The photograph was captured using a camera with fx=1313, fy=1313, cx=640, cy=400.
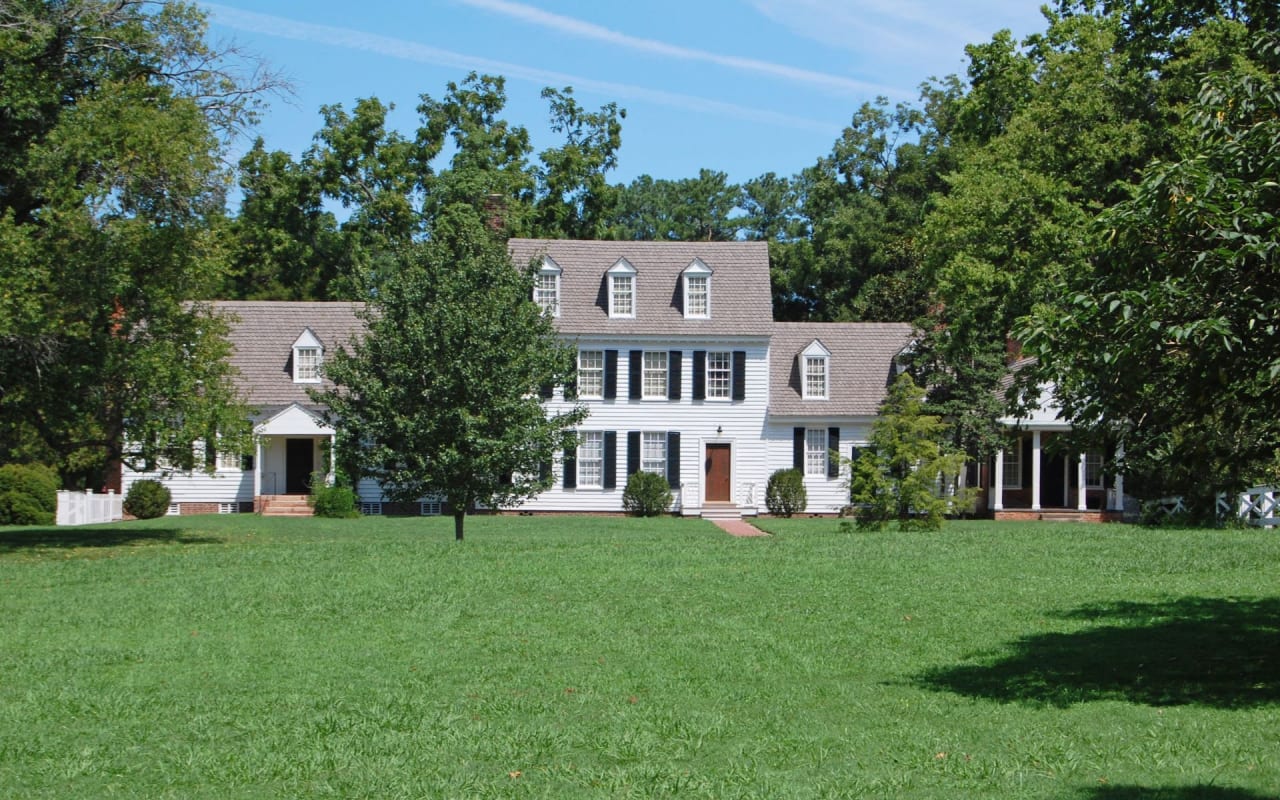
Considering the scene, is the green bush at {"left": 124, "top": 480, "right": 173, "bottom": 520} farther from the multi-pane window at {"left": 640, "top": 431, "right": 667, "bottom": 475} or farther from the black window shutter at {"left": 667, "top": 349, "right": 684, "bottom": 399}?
the black window shutter at {"left": 667, "top": 349, "right": 684, "bottom": 399}

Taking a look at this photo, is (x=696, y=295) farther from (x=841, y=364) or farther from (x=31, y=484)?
(x=31, y=484)

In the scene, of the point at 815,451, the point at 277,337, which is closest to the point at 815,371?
the point at 815,451

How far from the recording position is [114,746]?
9.28m

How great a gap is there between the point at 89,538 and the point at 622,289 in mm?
18893

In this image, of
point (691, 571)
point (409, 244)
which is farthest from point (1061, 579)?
point (409, 244)

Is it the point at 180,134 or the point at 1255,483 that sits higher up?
the point at 180,134

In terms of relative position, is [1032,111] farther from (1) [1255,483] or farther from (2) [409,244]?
(2) [409,244]

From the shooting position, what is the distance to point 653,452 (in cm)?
4147

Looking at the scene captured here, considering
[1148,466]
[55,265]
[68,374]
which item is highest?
[55,265]

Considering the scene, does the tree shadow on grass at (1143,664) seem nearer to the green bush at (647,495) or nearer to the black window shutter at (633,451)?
Answer: the green bush at (647,495)

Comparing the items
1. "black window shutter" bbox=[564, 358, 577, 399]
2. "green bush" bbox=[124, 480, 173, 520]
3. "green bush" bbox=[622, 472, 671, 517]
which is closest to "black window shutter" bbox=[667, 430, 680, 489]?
"green bush" bbox=[622, 472, 671, 517]

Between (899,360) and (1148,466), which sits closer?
(1148,466)

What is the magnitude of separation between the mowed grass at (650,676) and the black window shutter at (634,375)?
20114 millimetres

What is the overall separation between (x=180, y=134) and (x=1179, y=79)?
61.8ft
